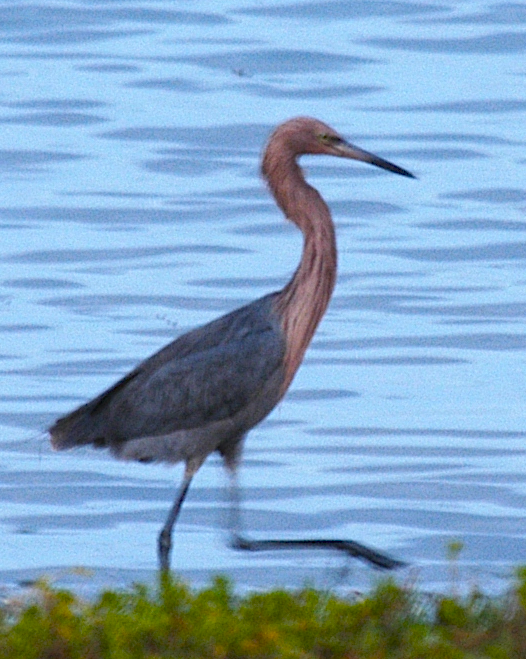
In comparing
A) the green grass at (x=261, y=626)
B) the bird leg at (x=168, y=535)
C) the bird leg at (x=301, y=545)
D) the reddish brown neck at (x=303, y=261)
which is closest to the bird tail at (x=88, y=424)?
the bird leg at (x=168, y=535)

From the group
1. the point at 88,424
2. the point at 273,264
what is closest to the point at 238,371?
the point at 88,424

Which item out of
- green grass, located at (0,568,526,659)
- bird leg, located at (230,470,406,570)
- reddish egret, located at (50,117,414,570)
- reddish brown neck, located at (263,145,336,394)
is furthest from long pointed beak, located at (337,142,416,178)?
green grass, located at (0,568,526,659)

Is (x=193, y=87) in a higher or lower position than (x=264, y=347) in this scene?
lower

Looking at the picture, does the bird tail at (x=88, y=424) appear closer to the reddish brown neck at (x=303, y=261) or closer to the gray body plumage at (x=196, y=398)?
the gray body plumage at (x=196, y=398)

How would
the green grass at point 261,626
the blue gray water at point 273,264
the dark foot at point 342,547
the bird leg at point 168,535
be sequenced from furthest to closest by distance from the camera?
1. the blue gray water at point 273,264
2. the bird leg at point 168,535
3. the dark foot at point 342,547
4. the green grass at point 261,626

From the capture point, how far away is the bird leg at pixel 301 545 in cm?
867

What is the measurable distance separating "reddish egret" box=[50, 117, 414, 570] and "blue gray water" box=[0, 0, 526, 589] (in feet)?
2.10

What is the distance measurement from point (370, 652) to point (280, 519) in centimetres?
486

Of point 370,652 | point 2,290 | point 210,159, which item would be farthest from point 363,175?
point 370,652

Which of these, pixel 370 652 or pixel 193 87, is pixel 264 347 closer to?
pixel 370 652

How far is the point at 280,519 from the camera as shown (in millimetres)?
10523

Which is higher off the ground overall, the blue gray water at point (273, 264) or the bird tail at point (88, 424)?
the bird tail at point (88, 424)

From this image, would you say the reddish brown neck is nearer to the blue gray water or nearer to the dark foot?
the dark foot

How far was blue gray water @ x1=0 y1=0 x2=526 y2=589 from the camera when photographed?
10492mm
